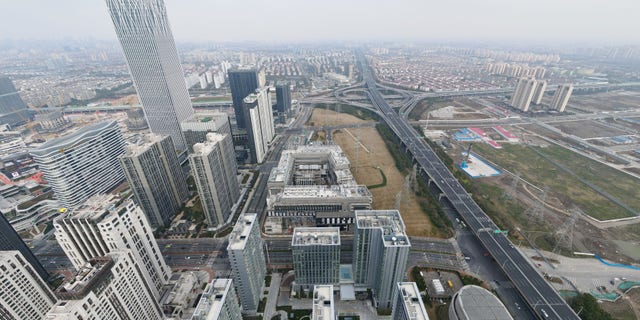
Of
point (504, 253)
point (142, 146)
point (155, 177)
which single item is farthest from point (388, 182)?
point (142, 146)

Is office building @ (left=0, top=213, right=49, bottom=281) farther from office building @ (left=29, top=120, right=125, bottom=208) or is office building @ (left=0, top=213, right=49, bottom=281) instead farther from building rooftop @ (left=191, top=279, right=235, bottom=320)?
building rooftop @ (left=191, top=279, right=235, bottom=320)

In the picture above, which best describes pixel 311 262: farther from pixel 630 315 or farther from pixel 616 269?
pixel 616 269

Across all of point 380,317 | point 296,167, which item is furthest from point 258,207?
point 380,317

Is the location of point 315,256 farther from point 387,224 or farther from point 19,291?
point 19,291

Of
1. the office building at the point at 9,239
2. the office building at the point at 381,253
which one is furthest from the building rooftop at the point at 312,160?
the office building at the point at 9,239

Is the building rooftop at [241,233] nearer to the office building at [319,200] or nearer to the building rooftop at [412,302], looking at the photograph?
the office building at [319,200]

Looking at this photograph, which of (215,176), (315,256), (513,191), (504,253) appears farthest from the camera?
(513,191)

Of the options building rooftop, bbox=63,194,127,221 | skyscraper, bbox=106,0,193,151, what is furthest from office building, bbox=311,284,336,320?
skyscraper, bbox=106,0,193,151
